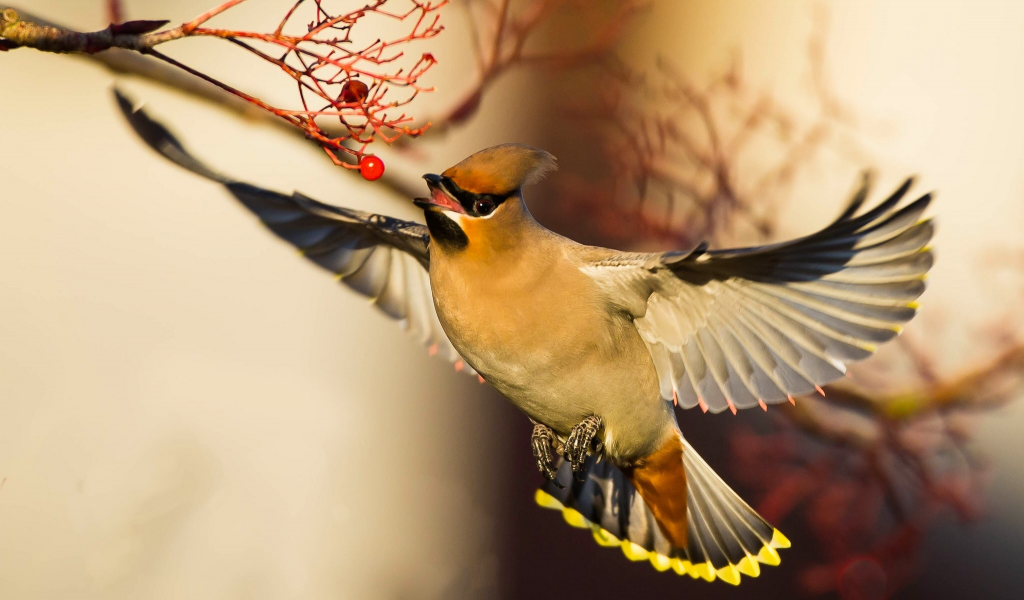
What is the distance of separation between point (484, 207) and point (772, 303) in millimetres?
385

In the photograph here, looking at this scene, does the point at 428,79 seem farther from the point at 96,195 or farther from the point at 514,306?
the point at 514,306

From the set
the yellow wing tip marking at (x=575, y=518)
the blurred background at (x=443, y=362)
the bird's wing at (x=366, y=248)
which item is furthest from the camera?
the blurred background at (x=443, y=362)

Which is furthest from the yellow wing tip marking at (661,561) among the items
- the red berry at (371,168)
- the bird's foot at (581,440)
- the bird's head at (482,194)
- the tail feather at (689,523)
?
the red berry at (371,168)

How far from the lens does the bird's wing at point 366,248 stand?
4.33 ft

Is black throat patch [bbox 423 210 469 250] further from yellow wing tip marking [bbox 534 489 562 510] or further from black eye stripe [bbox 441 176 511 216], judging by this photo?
yellow wing tip marking [bbox 534 489 562 510]

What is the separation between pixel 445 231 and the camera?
40.1 inches

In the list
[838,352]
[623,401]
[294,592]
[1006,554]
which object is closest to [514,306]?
[623,401]

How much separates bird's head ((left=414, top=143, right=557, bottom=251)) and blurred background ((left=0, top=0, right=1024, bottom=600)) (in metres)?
0.47

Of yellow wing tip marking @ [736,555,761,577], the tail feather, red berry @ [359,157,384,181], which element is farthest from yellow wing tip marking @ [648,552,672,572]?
red berry @ [359,157,384,181]

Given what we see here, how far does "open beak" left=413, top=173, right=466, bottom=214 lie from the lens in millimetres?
933

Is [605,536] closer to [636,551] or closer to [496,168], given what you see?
[636,551]

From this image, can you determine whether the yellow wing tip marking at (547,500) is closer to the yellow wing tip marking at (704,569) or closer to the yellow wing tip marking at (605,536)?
the yellow wing tip marking at (605,536)

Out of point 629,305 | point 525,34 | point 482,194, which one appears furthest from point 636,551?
point 525,34

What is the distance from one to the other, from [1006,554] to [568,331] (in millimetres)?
1758
